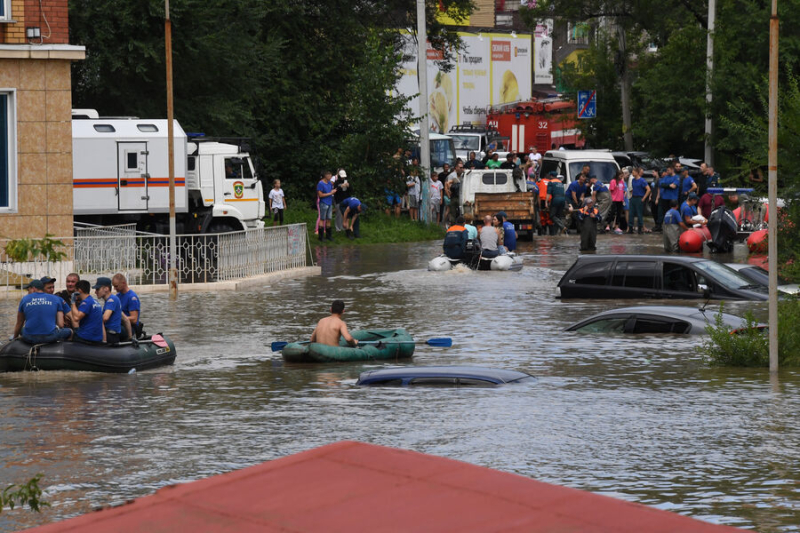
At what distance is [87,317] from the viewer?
56.2 feet

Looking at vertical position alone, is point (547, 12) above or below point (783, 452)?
above

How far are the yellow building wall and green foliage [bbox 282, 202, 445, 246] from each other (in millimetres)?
11838

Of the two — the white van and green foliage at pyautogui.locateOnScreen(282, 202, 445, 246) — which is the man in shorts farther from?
the white van

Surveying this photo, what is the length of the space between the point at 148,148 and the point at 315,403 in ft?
62.3

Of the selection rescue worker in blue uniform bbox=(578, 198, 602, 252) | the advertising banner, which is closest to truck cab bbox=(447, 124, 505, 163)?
the advertising banner

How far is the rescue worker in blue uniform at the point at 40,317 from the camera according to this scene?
1689cm

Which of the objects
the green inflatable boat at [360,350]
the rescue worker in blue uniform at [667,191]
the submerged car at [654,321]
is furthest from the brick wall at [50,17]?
the rescue worker in blue uniform at [667,191]

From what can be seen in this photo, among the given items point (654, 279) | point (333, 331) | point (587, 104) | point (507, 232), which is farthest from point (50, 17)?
point (587, 104)

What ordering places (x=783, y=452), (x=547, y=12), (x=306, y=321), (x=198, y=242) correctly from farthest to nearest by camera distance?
(x=547, y=12), (x=198, y=242), (x=306, y=321), (x=783, y=452)

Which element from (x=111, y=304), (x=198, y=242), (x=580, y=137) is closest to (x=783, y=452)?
(x=111, y=304)

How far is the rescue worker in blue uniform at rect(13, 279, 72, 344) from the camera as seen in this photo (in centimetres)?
1689

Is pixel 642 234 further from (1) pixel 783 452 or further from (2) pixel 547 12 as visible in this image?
(1) pixel 783 452

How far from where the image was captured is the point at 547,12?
57875 millimetres

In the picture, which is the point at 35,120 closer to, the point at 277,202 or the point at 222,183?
the point at 222,183
